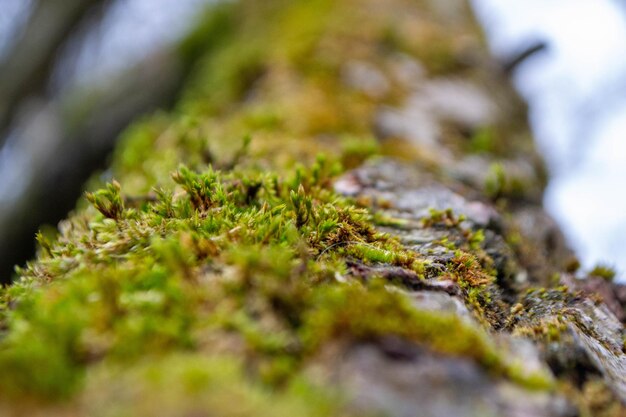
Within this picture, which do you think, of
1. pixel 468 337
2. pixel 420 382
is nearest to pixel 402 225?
pixel 468 337

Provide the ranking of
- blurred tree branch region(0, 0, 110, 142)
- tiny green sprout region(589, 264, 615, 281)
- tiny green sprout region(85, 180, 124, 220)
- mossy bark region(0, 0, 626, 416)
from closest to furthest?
mossy bark region(0, 0, 626, 416) → tiny green sprout region(85, 180, 124, 220) → tiny green sprout region(589, 264, 615, 281) → blurred tree branch region(0, 0, 110, 142)

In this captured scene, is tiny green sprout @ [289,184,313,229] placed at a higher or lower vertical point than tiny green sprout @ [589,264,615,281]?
higher

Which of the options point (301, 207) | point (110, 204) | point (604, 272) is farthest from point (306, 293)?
point (604, 272)

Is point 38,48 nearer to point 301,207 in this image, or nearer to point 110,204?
point 110,204

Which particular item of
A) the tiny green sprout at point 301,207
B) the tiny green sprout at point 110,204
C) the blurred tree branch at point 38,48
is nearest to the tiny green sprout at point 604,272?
the tiny green sprout at point 301,207

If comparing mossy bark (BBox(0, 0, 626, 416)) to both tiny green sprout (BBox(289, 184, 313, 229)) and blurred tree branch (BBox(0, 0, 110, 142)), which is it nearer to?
tiny green sprout (BBox(289, 184, 313, 229))

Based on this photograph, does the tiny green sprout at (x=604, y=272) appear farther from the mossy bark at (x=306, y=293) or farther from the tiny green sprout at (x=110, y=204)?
the tiny green sprout at (x=110, y=204)

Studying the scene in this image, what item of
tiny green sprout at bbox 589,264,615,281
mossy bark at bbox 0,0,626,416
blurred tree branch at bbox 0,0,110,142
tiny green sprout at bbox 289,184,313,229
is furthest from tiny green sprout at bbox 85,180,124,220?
blurred tree branch at bbox 0,0,110,142

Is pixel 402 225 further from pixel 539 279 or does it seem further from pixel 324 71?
pixel 324 71

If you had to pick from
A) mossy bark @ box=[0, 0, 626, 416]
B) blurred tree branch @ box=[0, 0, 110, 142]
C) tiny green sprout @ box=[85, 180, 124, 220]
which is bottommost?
mossy bark @ box=[0, 0, 626, 416]
